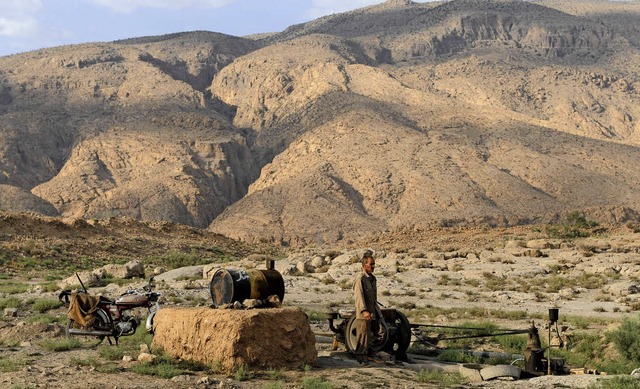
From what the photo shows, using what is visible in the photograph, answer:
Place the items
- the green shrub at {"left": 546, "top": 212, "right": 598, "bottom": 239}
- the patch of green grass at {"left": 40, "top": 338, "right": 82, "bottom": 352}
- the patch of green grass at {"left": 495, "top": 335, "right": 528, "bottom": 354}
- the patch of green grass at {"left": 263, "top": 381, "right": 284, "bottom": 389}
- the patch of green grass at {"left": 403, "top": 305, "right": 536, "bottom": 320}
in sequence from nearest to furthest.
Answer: the patch of green grass at {"left": 263, "top": 381, "right": 284, "bottom": 389} → the patch of green grass at {"left": 40, "top": 338, "right": 82, "bottom": 352} → the patch of green grass at {"left": 495, "top": 335, "right": 528, "bottom": 354} → the patch of green grass at {"left": 403, "top": 305, "right": 536, "bottom": 320} → the green shrub at {"left": 546, "top": 212, "right": 598, "bottom": 239}

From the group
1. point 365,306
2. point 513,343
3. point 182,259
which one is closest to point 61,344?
point 365,306

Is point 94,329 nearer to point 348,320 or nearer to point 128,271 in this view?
point 348,320

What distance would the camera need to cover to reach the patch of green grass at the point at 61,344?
578 inches

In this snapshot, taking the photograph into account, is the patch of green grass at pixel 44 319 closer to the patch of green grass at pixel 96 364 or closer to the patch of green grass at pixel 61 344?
the patch of green grass at pixel 61 344

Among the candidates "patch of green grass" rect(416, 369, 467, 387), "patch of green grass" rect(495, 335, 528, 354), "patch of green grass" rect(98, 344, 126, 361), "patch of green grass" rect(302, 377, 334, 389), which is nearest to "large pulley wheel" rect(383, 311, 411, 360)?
"patch of green grass" rect(416, 369, 467, 387)

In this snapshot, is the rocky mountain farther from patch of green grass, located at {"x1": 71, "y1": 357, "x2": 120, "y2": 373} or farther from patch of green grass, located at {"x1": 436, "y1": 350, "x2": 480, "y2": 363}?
patch of green grass, located at {"x1": 71, "y1": 357, "x2": 120, "y2": 373}

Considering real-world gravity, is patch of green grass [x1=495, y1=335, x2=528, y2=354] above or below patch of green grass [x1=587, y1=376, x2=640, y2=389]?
below

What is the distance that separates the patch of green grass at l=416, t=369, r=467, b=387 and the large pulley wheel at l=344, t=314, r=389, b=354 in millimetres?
1044

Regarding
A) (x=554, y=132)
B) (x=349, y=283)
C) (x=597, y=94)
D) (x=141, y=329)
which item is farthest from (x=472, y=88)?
(x=141, y=329)

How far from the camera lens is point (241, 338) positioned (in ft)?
41.3

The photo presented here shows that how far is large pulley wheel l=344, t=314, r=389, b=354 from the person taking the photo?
14172 millimetres

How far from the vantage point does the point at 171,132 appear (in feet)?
261

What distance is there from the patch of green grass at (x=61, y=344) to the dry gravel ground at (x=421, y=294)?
11cm

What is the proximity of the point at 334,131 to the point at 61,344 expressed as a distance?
62349mm
